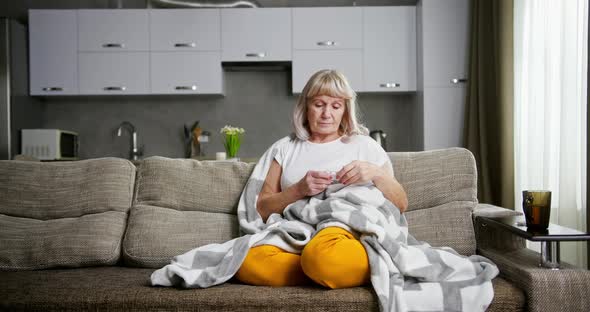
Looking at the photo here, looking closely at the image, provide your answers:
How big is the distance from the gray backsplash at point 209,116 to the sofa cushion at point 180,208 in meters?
2.96

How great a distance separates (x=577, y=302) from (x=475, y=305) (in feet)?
0.93

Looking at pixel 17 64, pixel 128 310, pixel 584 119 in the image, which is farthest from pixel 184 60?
pixel 128 310

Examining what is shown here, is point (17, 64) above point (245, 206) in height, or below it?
above

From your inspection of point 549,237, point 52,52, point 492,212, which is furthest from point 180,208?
point 52,52

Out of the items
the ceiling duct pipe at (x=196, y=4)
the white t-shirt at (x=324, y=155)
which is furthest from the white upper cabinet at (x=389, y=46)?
the white t-shirt at (x=324, y=155)

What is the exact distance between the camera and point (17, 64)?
4.61 meters

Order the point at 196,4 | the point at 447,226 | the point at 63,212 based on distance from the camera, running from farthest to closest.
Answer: the point at 196,4 < the point at 63,212 < the point at 447,226

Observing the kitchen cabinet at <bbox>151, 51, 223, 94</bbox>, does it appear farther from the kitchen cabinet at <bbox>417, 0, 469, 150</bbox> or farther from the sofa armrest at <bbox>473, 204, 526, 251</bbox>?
the sofa armrest at <bbox>473, 204, 526, 251</bbox>

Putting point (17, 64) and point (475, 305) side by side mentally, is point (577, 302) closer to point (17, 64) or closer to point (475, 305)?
point (475, 305)

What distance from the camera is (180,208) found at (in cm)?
211

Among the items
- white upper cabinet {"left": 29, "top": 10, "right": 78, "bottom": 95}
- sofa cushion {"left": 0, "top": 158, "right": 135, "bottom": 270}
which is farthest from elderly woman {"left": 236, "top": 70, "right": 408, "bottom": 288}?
white upper cabinet {"left": 29, "top": 10, "right": 78, "bottom": 95}

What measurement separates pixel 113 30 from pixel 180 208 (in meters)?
3.17

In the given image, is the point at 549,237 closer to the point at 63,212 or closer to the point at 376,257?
the point at 376,257

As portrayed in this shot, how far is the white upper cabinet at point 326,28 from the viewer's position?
4750 millimetres
